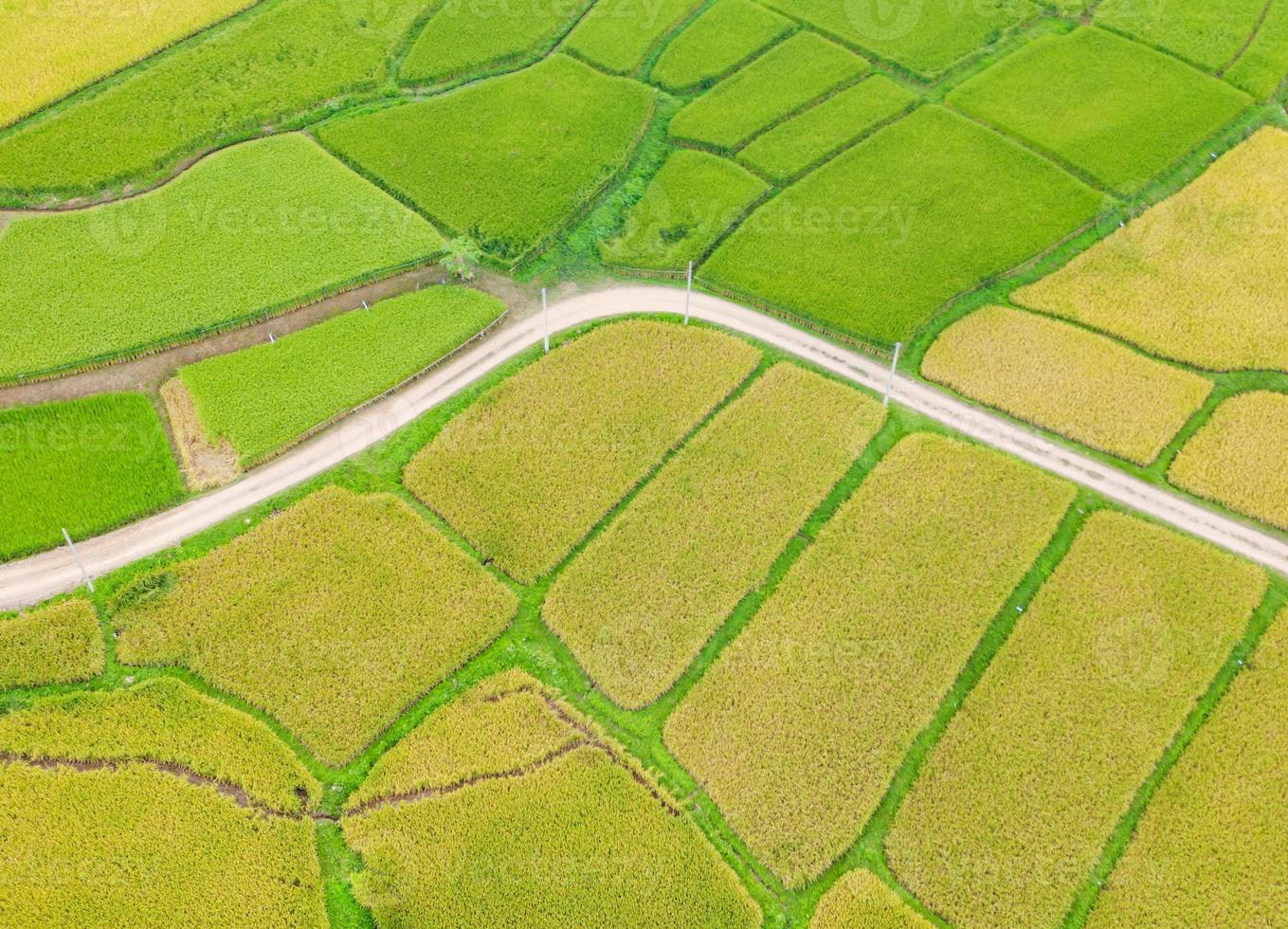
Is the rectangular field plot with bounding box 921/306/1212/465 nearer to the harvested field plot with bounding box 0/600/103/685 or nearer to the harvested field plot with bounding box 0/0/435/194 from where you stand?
the harvested field plot with bounding box 0/600/103/685

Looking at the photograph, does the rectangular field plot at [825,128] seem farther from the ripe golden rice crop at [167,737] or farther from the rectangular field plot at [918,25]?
the ripe golden rice crop at [167,737]

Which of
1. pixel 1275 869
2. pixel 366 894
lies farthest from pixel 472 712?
pixel 1275 869

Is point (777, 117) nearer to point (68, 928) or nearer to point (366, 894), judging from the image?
point (366, 894)

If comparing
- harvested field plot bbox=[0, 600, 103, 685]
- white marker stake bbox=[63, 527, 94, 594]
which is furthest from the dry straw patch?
white marker stake bbox=[63, 527, 94, 594]

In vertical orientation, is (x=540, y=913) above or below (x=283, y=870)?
above

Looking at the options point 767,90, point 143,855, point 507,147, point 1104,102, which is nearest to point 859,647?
point 143,855

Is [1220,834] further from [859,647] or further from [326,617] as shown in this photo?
[326,617]
